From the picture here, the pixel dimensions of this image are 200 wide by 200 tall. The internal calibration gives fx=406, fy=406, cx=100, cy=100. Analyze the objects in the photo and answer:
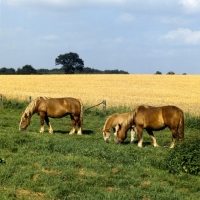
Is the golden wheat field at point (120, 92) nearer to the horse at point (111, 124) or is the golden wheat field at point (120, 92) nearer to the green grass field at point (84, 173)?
the horse at point (111, 124)

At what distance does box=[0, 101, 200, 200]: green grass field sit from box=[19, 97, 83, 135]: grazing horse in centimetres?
364

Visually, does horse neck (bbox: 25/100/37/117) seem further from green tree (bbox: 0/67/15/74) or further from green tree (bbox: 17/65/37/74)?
green tree (bbox: 0/67/15/74)

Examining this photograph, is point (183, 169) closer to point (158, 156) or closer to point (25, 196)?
point (158, 156)

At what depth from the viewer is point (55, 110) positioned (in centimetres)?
1686

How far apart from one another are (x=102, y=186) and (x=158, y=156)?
136 inches

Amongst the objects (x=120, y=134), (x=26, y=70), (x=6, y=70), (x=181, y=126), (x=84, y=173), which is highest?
(x=26, y=70)

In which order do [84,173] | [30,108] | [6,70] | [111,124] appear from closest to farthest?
[84,173]
[111,124]
[30,108]
[6,70]

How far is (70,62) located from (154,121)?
278 feet

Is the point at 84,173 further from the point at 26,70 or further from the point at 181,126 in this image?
the point at 26,70

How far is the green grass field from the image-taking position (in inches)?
304

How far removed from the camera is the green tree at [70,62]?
96.2 meters

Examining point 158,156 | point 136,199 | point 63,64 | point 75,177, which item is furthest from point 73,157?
point 63,64

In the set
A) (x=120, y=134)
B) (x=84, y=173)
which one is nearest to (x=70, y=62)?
(x=120, y=134)

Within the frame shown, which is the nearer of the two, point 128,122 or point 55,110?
point 128,122
